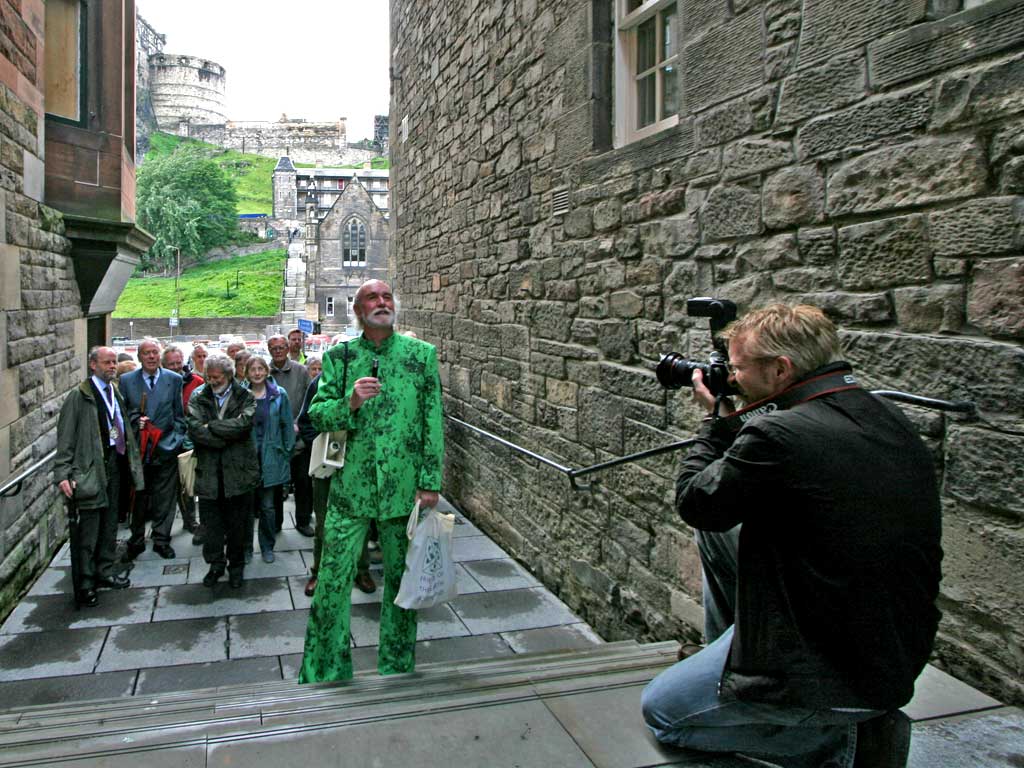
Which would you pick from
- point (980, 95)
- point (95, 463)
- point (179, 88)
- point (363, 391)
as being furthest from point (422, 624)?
point (179, 88)

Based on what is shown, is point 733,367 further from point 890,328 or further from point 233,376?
point 233,376

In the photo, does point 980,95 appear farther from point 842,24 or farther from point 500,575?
point 500,575

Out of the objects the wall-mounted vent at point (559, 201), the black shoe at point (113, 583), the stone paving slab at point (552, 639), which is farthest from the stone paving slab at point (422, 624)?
the wall-mounted vent at point (559, 201)

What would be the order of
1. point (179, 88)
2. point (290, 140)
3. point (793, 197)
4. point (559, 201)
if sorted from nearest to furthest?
1. point (793, 197)
2. point (559, 201)
3. point (179, 88)
4. point (290, 140)

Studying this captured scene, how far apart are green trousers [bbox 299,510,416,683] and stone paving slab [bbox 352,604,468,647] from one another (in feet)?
3.51

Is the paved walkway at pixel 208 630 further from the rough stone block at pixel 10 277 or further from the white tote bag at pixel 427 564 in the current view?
the rough stone block at pixel 10 277

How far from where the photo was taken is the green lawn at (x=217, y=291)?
59369 millimetres

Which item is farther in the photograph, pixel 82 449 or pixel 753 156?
pixel 82 449

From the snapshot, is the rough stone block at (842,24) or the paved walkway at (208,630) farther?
the paved walkway at (208,630)

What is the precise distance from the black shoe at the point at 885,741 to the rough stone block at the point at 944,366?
3.28 feet

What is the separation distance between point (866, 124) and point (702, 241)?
3.47 ft

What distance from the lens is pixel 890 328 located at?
9.32 feet

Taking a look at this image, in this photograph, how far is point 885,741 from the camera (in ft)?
6.59

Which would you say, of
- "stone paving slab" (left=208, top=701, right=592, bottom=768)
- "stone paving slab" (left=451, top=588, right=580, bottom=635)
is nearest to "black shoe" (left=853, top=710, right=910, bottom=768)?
"stone paving slab" (left=208, top=701, right=592, bottom=768)
